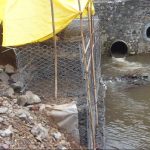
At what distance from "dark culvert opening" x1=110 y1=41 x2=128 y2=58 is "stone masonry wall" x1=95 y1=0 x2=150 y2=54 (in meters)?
0.24

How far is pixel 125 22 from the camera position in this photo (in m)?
20.3

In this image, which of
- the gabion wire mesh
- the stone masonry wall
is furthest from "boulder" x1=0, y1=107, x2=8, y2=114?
the stone masonry wall

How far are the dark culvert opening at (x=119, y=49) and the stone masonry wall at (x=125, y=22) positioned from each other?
0.80 ft

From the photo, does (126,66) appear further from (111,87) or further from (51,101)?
(51,101)

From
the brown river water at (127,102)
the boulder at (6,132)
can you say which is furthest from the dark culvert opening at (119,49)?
the boulder at (6,132)

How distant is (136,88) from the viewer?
1555cm

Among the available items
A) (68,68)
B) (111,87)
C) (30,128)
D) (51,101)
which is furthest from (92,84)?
(111,87)

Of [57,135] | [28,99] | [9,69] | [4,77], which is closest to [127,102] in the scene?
[9,69]

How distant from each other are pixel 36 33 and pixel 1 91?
1.44 meters

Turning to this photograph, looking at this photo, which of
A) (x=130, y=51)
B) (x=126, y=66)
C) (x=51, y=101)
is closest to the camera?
(x=51, y=101)

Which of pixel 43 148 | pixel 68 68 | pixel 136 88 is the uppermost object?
pixel 68 68

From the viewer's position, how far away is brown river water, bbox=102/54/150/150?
11352 millimetres

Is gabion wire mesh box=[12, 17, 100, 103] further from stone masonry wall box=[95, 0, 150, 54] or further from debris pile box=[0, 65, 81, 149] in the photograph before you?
stone masonry wall box=[95, 0, 150, 54]

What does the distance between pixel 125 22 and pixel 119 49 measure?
1.47 m
